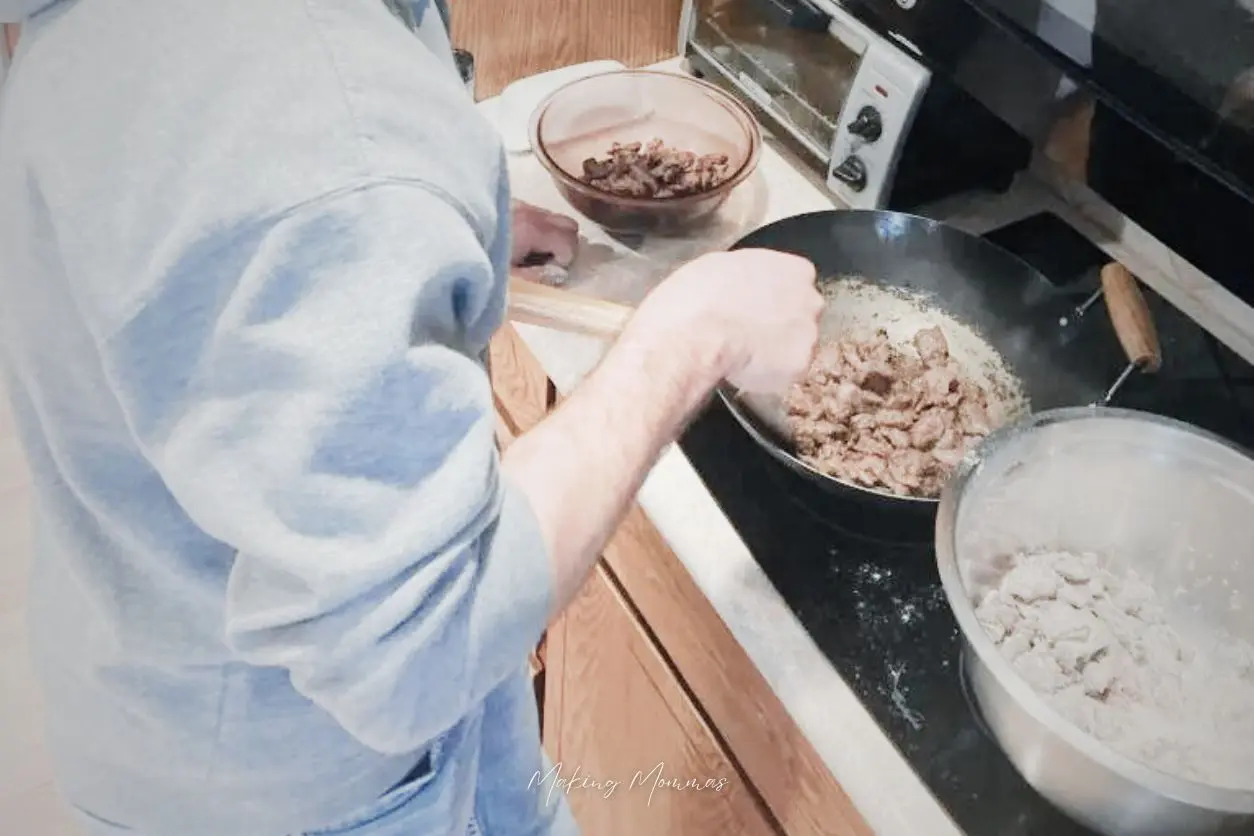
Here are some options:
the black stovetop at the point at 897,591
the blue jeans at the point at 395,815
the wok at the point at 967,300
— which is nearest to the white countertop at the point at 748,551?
the black stovetop at the point at 897,591

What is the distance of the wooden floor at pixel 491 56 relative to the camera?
3.76ft

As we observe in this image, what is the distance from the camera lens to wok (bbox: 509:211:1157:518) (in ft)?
2.98

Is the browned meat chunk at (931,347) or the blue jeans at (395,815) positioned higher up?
the browned meat chunk at (931,347)

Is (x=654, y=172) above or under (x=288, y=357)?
under

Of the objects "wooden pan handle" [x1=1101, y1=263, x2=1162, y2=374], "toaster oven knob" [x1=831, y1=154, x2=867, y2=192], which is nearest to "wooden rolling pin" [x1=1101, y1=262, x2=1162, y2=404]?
"wooden pan handle" [x1=1101, y1=263, x2=1162, y2=374]

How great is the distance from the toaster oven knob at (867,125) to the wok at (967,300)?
0.23ft

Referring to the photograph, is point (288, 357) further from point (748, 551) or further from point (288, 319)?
point (748, 551)

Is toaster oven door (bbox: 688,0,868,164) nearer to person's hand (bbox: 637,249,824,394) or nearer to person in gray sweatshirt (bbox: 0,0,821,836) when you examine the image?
person's hand (bbox: 637,249,824,394)

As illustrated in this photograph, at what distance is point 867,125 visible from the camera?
3.23 feet

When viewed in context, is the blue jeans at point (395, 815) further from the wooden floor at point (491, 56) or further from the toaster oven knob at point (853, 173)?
the wooden floor at point (491, 56)

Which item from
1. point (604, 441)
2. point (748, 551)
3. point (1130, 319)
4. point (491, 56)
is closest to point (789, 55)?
point (491, 56)

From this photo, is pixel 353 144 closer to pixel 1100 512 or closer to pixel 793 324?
pixel 793 324

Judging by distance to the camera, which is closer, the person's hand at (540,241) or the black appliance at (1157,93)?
the black appliance at (1157,93)

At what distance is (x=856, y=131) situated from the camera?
100 cm
